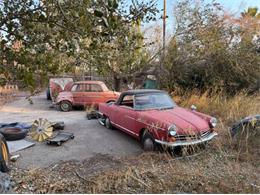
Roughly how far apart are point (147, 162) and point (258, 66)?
8.95m

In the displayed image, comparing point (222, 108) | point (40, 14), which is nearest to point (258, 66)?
point (222, 108)

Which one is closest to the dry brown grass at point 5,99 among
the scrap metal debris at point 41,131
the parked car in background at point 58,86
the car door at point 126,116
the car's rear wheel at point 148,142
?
the parked car in background at point 58,86

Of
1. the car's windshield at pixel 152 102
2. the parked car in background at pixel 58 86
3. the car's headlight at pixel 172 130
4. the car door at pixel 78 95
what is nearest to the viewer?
the car's headlight at pixel 172 130

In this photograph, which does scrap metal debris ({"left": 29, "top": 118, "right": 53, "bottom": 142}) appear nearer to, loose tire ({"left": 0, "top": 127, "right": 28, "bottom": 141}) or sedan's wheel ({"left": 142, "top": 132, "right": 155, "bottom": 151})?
loose tire ({"left": 0, "top": 127, "right": 28, "bottom": 141})

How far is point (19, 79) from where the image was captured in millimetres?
2492

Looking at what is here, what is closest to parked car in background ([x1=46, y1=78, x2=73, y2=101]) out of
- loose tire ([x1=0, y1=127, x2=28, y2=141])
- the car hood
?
loose tire ([x1=0, y1=127, x2=28, y2=141])

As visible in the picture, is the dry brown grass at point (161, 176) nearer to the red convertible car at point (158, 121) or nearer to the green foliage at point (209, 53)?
the red convertible car at point (158, 121)

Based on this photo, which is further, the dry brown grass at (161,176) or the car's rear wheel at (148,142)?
the car's rear wheel at (148,142)

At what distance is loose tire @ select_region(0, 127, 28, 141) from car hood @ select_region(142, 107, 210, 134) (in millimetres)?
3309

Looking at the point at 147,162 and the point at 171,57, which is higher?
the point at 171,57

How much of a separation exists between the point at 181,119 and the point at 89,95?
277 inches

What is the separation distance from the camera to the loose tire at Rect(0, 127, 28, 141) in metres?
6.40

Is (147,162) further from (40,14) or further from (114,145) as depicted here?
(40,14)

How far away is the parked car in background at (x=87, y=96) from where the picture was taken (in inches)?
462
